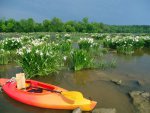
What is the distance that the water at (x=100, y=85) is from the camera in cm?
708

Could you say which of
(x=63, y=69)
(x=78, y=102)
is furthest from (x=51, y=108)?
(x=63, y=69)

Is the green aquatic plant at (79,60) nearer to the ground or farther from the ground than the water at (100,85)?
farther from the ground

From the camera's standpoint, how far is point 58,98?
6965 millimetres

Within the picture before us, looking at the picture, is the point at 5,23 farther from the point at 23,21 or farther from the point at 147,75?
the point at 147,75

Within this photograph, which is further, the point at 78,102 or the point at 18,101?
the point at 18,101

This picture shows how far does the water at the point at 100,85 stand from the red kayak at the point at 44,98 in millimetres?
155

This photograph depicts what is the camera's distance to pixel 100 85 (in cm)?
930

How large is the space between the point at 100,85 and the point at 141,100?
83.9 inches

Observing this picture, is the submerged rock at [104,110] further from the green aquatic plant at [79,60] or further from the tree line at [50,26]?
the tree line at [50,26]

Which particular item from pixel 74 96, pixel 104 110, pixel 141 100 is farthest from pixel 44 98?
pixel 141 100

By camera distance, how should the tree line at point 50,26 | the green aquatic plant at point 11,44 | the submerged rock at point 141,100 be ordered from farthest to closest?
the tree line at point 50,26, the green aquatic plant at point 11,44, the submerged rock at point 141,100

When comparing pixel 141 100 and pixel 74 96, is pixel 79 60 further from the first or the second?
pixel 74 96

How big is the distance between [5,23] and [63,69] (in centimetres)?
8605

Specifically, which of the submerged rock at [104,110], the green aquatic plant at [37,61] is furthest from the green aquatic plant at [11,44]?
the submerged rock at [104,110]
